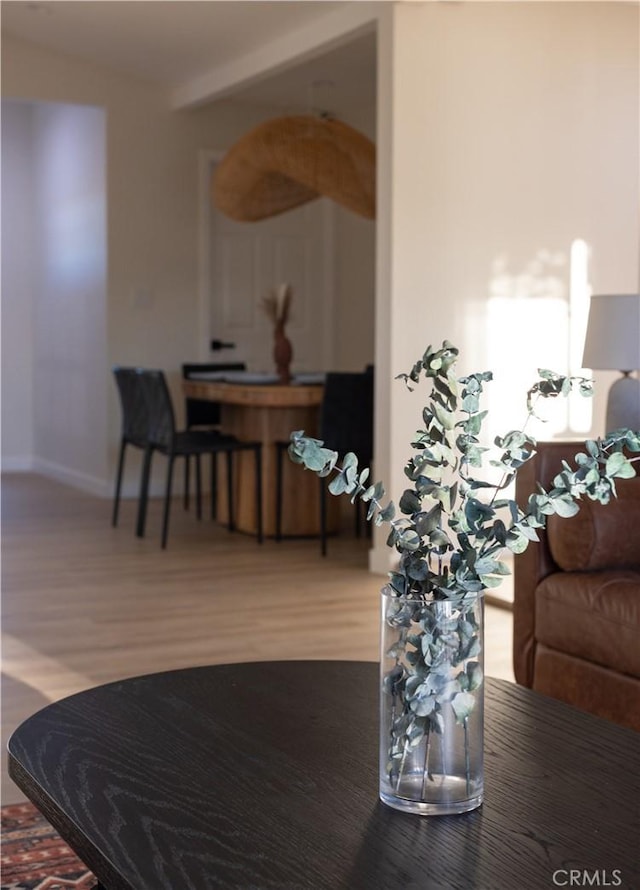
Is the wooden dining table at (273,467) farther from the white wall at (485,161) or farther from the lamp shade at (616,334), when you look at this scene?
the lamp shade at (616,334)

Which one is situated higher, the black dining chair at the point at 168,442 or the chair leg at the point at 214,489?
the black dining chair at the point at 168,442

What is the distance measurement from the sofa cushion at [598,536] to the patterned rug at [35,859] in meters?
1.47

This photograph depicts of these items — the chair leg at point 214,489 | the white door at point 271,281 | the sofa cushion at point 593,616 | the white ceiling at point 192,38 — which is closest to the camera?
the sofa cushion at point 593,616

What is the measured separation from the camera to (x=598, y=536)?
3.22 metres

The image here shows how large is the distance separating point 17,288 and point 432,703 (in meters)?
8.60

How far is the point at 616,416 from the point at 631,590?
108 centimetres

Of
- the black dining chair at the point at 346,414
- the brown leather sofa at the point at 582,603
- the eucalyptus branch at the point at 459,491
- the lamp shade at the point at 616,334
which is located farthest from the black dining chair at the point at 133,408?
the eucalyptus branch at the point at 459,491

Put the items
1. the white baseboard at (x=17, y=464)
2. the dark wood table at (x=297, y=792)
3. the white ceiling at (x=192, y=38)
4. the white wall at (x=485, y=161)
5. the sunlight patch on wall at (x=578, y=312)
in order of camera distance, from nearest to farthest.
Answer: the dark wood table at (x=297, y=792), the white wall at (x=485, y=161), the sunlight patch on wall at (x=578, y=312), the white ceiling at (x=192, y=38), the white baseboard at (x=17, y=464)

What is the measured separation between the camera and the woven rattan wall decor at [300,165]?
5.60 metres

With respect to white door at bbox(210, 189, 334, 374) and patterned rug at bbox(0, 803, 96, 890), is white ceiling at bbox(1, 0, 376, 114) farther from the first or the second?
patterned rug at bbox(0, 803, 96, 890)

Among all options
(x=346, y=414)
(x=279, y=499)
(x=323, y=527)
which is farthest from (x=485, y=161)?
(x=279, y=499)

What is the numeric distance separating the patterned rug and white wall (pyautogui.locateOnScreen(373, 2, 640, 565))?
3.08 metres

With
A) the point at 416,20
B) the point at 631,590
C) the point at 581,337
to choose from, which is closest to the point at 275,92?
the point at 416,20

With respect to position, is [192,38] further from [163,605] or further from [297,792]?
[297,792]
